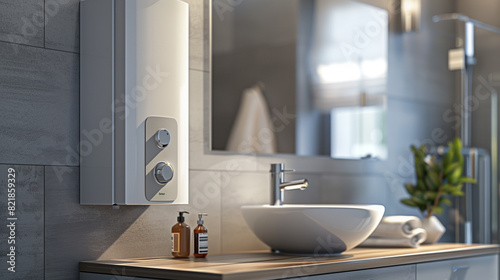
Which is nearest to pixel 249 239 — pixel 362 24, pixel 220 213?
pixel 220 213

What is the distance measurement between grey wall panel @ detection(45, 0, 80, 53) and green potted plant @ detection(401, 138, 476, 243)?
1354mm

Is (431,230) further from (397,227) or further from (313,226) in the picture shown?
(313,226)

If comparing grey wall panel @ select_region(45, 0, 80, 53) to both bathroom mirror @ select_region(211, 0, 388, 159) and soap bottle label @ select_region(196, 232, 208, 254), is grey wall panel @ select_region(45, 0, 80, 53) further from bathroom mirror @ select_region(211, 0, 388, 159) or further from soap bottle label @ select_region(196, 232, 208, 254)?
soap bottle label @ select_region(196, 232, 208, 254)

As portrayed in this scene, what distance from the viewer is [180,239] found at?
1738 millimetres

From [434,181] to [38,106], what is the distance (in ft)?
4.80

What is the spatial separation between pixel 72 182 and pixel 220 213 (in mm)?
496

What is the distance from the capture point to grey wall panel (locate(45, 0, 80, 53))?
5.33ft

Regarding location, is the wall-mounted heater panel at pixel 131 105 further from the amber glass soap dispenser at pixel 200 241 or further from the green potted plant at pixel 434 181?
the green potted plant at pixel 434 181

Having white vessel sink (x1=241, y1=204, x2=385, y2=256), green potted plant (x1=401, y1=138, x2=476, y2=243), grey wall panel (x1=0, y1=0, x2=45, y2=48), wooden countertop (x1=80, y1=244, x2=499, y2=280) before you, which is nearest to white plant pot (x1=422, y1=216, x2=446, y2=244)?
green potted plant (x1=401, y1=138, x2=476, y2=243)

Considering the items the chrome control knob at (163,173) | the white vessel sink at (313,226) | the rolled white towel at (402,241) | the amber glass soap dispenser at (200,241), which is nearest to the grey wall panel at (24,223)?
the chrome control knob at (163,173)

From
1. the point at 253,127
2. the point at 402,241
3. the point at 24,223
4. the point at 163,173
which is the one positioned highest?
the point at 253,127

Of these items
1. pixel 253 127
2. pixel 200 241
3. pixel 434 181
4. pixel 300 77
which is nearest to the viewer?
pixel 200 241

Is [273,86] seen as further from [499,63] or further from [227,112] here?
[499,63]

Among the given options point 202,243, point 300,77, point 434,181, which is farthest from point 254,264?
point 434,181
